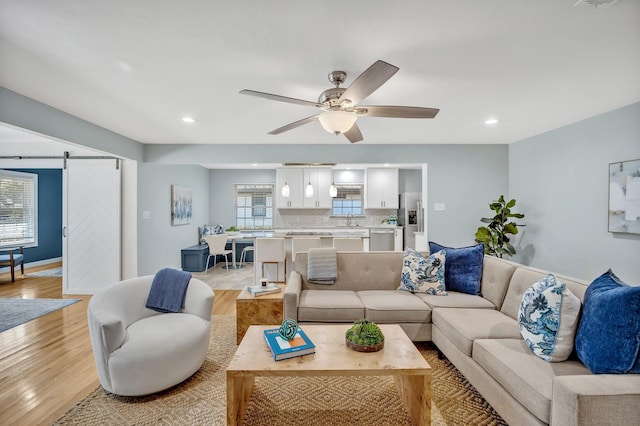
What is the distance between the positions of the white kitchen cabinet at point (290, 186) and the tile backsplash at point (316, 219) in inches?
13.6

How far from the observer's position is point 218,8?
5.22 ft

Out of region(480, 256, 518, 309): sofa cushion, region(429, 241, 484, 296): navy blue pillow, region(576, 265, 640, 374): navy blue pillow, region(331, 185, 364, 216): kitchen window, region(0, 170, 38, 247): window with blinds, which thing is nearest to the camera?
region(576, 265, 640, 374): navy blue pillow

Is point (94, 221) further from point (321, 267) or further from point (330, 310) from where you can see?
point (330, 310)

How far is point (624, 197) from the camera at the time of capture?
3121mm

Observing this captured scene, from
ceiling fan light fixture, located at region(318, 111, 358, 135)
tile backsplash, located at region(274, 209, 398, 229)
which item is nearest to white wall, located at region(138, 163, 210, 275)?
tile backsplash, located at region(274, 209, 398, 229)

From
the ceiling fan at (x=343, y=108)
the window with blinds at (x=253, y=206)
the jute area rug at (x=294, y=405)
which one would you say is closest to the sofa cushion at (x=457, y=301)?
the jute area rug at (x=294, y=405)

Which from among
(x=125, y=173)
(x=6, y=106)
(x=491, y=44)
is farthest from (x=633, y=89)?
(x=125, y=173)

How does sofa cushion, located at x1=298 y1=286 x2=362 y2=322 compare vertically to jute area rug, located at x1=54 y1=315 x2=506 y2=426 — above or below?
above

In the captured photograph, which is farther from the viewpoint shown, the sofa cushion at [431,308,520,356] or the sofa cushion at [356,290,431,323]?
the sofa cushion at [356,290,431,323]

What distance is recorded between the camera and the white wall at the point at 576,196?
3158 millimetres

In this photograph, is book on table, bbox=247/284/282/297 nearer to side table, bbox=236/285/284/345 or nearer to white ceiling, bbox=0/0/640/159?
side table, bbox=236/285/284/345

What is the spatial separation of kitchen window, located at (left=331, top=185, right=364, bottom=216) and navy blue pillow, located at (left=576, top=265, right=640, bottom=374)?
6032 mm

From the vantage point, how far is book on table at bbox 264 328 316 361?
1739 mm

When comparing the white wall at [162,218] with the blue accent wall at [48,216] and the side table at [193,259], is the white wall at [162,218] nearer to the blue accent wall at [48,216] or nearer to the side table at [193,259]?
the side table at [193,259]
